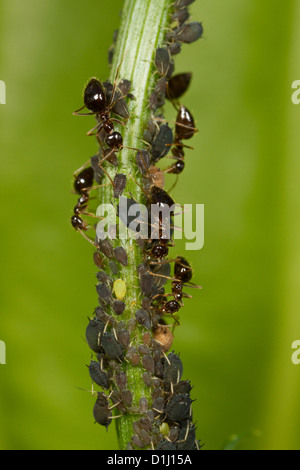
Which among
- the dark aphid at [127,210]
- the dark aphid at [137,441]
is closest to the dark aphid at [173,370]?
the dark aphid at [137,441]

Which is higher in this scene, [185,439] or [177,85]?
[177,85]

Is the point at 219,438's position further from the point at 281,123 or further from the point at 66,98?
the point at 66,98

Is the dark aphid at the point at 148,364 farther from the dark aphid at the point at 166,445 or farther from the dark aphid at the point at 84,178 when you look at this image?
the dark aphid at the point at 84,178

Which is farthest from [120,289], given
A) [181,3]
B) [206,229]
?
[206,229]

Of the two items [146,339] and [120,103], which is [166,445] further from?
[120,103]

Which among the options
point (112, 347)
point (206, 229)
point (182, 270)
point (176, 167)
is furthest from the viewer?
point (206, 229)

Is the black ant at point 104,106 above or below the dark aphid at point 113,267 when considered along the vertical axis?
above

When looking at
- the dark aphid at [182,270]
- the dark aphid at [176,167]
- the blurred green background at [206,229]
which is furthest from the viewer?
the blurred green background at [206,229]
